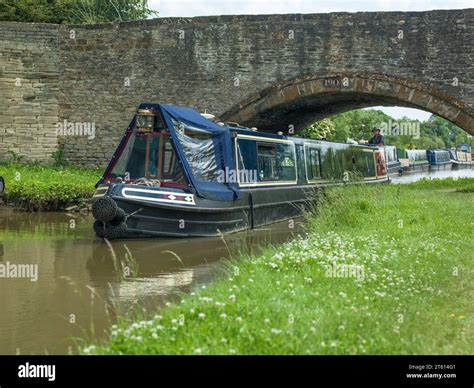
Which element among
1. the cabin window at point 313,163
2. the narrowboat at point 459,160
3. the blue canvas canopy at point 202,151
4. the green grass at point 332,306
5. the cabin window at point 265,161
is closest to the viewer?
the green grass at point 332,306

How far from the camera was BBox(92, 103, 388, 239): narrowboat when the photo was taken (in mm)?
9477

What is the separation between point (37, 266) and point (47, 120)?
32.5 ft

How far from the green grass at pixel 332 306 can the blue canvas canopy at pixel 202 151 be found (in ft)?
8.80

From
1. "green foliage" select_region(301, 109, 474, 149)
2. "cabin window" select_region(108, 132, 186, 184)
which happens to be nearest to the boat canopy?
"cabin window" select_region(108, 132, 186, 184)

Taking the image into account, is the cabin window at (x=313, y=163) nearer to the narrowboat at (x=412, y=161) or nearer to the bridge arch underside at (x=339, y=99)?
the bridge arch underside at (x=339, y=99)

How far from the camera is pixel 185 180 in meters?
9.99

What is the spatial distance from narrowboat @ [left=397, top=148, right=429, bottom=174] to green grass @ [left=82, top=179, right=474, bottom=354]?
84.1ft

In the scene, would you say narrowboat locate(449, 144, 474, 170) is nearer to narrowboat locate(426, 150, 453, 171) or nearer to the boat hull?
narrowboat locate(426, 150, 453, 171)

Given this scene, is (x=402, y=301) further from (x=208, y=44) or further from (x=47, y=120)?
(x=47, y=120)

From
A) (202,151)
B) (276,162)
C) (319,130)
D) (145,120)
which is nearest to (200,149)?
(202,151)

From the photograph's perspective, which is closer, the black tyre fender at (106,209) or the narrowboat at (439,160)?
the black tyre fender at (106,209)

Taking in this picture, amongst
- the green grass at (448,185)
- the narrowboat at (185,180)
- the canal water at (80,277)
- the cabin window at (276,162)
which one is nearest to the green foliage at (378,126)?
the green grass at (448,185)

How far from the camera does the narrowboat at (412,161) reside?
33.0 metres
